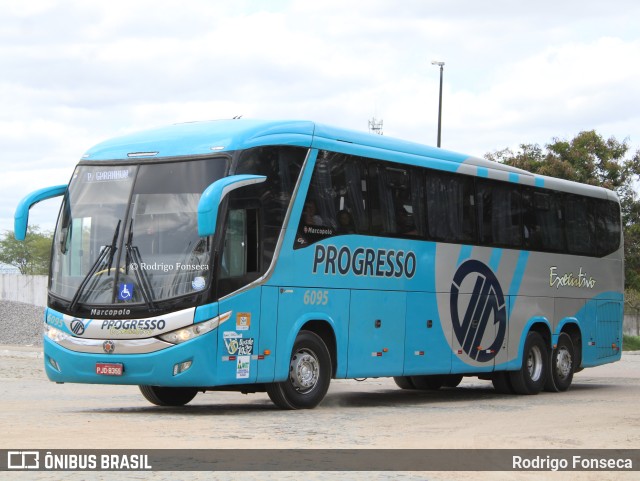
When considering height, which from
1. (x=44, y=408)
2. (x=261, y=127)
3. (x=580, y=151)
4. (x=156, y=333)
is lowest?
(x=44, y=408)

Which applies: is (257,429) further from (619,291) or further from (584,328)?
(619,291)

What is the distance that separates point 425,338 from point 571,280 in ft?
17.5

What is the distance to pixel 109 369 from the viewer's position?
51.6 feet

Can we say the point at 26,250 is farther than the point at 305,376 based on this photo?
Yes

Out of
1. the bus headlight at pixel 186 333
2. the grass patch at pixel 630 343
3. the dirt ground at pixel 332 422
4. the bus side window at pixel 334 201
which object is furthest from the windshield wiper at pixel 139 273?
the grass patch at pixel 630 343

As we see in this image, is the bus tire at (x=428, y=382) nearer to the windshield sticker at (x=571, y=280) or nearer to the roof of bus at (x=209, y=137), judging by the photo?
the windshield sticker at (x=571, y=280)

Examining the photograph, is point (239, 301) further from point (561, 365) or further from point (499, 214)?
point (561, 365)

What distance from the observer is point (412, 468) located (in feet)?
35.1

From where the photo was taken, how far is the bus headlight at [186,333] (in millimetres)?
15539

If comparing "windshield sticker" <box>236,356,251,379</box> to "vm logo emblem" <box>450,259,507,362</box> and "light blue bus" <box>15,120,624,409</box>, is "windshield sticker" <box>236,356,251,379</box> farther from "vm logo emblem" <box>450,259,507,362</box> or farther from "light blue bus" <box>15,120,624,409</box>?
"vm logo emblem" <box>450,259,507,362</box>

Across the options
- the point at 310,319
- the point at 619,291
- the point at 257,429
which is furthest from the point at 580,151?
the point at 257,429

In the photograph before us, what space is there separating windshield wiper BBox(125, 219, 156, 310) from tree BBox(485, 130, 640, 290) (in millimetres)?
41117

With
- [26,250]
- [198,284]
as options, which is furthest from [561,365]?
[26,250]

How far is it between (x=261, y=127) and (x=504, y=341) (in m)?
7.34
